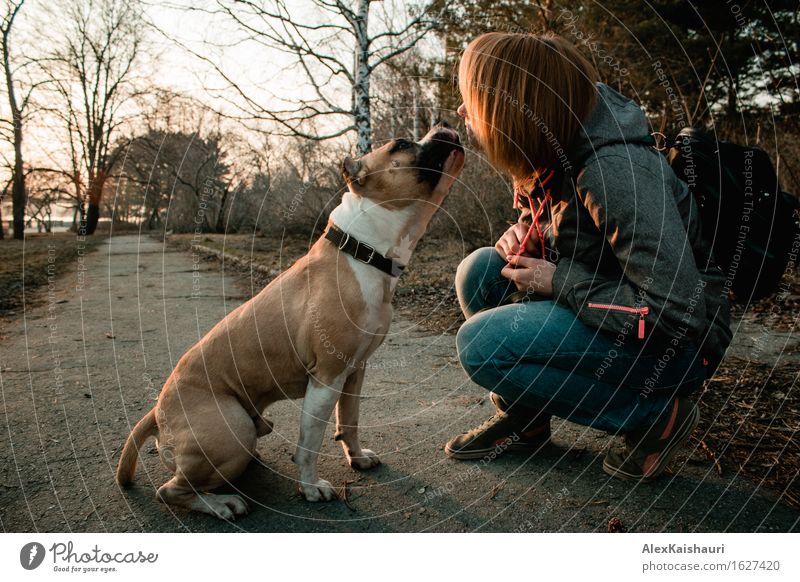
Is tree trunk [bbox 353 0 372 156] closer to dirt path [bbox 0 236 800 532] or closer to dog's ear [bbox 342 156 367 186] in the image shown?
dirt path [bbox 0 236 800 532]

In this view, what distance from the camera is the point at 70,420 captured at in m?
3.54

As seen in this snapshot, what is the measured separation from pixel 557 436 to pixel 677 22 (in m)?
13.0

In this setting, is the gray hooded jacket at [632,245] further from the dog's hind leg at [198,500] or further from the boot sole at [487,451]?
the dog's hind leg at [198,500]

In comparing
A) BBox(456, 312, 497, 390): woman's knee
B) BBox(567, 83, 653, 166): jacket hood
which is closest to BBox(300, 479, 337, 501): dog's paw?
BBox(456, 312, 497, 390): woman's knee

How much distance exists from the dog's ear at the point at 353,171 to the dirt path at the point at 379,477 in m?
1.61

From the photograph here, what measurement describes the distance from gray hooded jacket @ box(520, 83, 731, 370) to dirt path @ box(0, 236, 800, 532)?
0.75 meters

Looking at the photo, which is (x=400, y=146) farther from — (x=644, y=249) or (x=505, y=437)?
(x=505, y=437)

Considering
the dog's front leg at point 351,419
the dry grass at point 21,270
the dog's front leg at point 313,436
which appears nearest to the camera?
the dog's front leg at point 313,436

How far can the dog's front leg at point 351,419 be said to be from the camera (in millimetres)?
2908

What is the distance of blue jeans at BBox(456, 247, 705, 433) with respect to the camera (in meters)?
2.48

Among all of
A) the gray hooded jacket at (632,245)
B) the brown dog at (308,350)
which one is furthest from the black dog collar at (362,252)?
the gray hooded jacket at (632,245)
